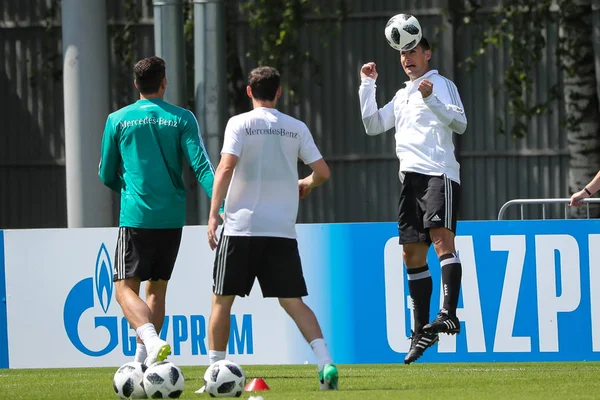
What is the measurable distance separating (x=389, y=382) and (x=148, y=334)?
167 cm

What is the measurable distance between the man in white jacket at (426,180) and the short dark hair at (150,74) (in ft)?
4.34

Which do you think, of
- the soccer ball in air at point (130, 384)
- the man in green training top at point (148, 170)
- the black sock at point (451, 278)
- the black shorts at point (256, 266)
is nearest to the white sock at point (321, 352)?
the black shorts at point (256, 266)

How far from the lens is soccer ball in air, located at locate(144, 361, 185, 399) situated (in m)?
6.43

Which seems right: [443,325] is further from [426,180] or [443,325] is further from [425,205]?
[426,180]

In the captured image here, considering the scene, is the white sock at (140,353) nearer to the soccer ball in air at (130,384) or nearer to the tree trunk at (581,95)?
the soccer ball in air at (130,384)

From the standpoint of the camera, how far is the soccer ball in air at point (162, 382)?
6426 mm

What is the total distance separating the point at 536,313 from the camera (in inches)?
378

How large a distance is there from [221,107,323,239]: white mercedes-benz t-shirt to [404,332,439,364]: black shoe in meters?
1.25

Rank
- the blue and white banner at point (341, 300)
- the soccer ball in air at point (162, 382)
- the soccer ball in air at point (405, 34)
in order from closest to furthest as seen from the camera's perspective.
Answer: the soccer ball in air at point (162, 382), the soccer ball in air at point (405, 34), the blue and white banner at point (341, 300)

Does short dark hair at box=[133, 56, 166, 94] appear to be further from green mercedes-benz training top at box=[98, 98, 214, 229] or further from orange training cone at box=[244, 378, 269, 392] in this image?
orange training cone at box=[244, 378, 269, 392]

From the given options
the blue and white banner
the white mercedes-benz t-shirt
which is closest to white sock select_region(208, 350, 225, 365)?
the white mercedes-benz t-shirt

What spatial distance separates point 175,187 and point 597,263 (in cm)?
371

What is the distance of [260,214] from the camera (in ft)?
23.0

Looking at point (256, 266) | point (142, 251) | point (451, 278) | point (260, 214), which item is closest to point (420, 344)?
point (451, 278)
